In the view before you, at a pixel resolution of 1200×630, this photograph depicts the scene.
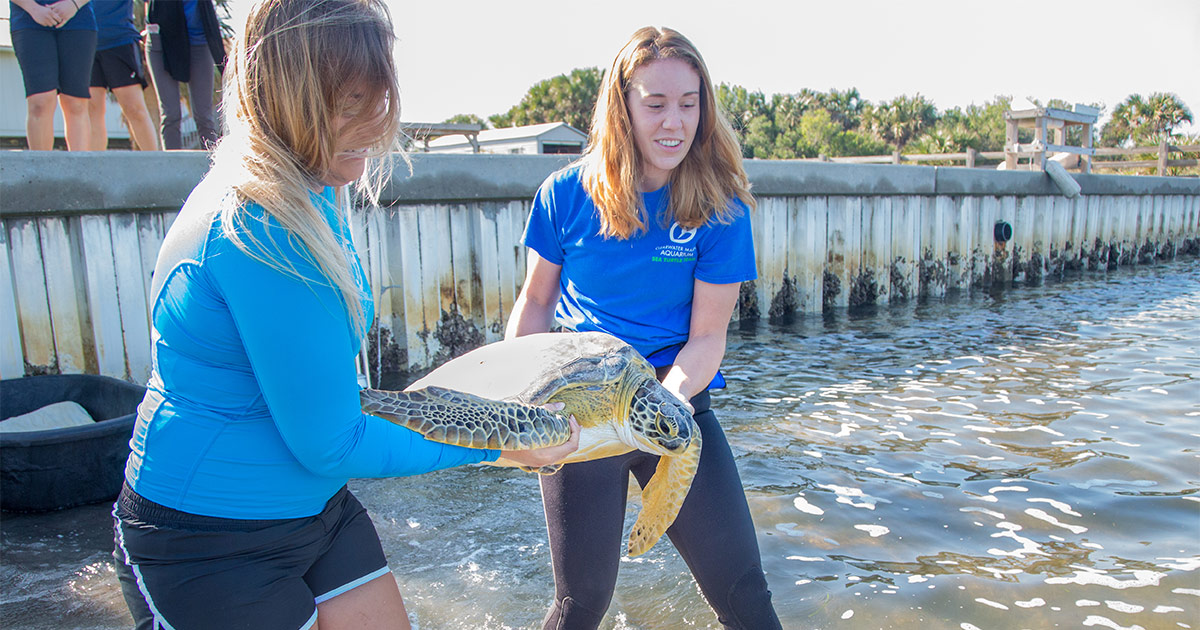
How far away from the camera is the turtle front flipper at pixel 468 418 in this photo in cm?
183

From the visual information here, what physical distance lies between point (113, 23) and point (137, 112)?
71 centimetres

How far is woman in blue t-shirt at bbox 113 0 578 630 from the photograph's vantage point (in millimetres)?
1415

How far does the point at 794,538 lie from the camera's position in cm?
406

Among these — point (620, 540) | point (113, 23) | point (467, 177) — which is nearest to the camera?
point (620, 540)

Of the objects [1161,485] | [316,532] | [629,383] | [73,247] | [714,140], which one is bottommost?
[1161,485]

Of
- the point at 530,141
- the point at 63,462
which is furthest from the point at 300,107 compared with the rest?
the point at 530,141

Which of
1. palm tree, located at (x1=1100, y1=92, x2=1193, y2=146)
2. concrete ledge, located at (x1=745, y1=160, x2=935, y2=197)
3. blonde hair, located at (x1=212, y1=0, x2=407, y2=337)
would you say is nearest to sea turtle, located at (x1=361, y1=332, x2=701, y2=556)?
blonde hair, located at (x1=212, y1=0, x2=407, y2=337)

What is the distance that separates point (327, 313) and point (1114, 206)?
18.5 metres

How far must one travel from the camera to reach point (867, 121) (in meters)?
61.8

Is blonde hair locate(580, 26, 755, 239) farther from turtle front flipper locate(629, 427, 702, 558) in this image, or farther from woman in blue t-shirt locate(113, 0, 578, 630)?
woman in blue t-shirt locate(113, 0, 578, 630)

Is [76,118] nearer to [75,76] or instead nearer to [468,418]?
[75,76]

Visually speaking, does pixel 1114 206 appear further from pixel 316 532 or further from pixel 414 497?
pixel 316 532

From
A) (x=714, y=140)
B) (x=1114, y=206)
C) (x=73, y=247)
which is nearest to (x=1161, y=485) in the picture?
(x=714, y=140)

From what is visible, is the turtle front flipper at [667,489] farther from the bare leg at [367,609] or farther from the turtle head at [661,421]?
the bare leg at [367,609]
